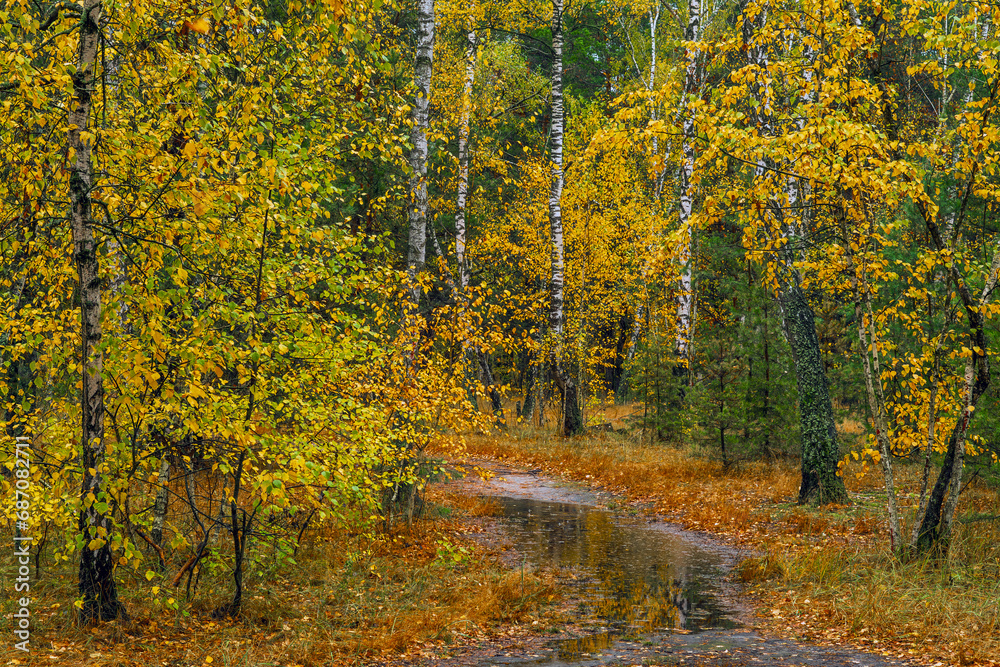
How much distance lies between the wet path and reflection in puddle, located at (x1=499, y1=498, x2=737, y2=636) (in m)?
0.01

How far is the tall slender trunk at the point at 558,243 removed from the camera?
19688mm

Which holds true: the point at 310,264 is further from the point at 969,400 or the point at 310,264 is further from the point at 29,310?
the point at 969,400

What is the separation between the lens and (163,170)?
5398 millimetres

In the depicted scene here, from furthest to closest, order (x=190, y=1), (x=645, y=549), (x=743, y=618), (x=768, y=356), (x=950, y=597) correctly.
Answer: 1. (x=768, y=356)
2. (x=645, y=549)
3. (x=743, y=618)
4. (x=950, y=597)
5. (x=190, y=1)

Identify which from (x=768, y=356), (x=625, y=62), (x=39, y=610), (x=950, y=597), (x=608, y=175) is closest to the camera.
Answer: (x=39, y=610)

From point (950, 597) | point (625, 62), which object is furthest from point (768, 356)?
point (625, 62)

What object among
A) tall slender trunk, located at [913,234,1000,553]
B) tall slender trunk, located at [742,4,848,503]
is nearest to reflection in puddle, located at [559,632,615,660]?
tall slender trunk, located at [913,234,1000,553]

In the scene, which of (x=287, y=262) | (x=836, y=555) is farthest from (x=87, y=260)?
(x=836, y=555)

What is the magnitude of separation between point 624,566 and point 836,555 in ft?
8.39

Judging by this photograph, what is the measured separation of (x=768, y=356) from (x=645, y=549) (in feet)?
17.7

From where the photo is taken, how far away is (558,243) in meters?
20.5

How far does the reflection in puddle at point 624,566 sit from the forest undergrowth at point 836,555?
0.60 meters

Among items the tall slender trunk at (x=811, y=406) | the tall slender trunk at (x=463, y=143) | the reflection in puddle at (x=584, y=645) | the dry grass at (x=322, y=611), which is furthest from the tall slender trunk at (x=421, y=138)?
the tall slender trunk at (x=463, y=143)

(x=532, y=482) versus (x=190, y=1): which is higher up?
(x=190, y=1)
